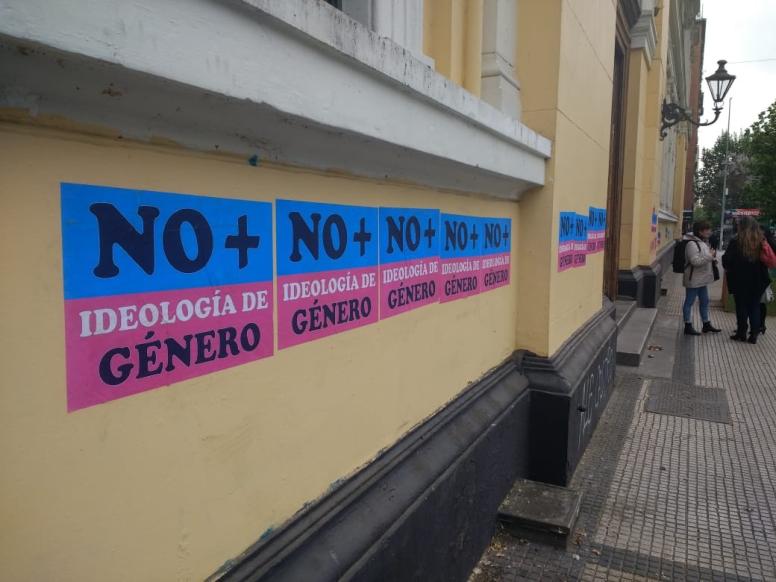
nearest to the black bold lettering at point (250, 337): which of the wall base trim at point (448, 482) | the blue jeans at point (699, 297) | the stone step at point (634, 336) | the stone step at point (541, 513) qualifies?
the wall base trim at point (448, 482)

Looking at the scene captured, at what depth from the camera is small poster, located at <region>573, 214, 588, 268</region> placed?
14.5ft

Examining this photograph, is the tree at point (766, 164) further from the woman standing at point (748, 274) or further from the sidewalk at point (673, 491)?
the sidewalk at point (673, 491)

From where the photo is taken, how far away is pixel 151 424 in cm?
134

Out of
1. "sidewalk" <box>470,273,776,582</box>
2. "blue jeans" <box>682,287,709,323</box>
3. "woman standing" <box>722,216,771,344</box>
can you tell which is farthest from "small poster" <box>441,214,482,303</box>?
"blue jeans" <box>682,287,709,323</box>

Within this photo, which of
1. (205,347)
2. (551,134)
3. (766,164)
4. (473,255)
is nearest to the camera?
(205,347)

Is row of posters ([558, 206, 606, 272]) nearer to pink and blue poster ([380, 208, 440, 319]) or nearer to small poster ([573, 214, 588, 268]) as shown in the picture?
small poster ([573, 214, 588, 268])

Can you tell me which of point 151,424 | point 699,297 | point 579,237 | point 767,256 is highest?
point 579,237

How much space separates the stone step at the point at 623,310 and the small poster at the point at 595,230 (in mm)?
2703

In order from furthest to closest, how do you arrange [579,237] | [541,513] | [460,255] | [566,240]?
[579,237], [566,240], [541,513], [460,255]

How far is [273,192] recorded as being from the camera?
1.67m

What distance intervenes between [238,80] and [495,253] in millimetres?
2290

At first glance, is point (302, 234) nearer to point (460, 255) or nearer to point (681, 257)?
point (460, 255)

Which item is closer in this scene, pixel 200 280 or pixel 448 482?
pixel 200 280

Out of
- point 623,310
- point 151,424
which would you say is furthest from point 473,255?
point 623,310
